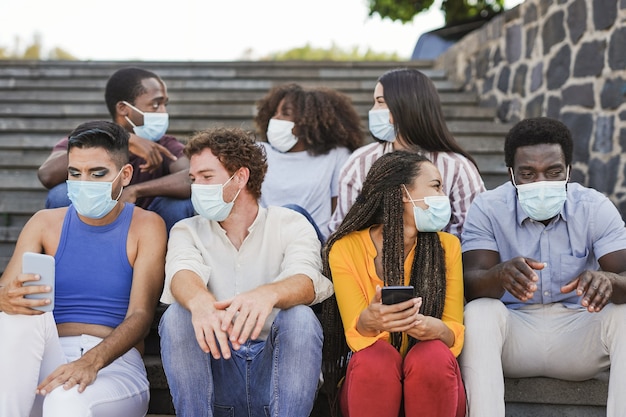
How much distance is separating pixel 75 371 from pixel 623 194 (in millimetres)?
3285

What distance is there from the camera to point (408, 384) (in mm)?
2338

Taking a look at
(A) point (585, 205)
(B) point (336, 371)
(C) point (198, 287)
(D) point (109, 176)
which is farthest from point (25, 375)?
(A) point (585, 205)

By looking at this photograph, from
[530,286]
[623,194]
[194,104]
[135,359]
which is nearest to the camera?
[530,286]

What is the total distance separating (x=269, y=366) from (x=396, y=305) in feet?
1.78

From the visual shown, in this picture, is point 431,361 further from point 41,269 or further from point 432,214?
point 41,269

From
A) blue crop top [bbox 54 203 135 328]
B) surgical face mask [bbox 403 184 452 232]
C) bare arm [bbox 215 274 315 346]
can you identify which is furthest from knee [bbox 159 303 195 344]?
surgical face mask [bbox 403 184 452 232]

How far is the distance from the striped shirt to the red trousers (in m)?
1.04

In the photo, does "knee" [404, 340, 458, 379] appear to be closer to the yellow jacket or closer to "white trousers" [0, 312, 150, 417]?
the yellow jacket

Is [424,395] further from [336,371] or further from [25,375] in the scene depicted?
[25,375]

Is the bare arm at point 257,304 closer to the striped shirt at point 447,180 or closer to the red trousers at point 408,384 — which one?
the red trousers at point 408,384

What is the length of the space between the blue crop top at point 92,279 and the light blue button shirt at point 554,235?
145 centimetres

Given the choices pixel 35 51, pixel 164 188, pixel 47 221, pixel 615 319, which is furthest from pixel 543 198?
pixel 35 51

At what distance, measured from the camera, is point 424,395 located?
2309 millimetres

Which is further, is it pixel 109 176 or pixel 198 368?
pixel 109 176
